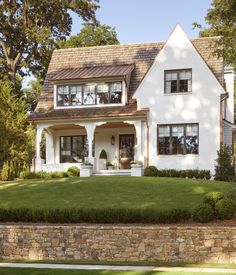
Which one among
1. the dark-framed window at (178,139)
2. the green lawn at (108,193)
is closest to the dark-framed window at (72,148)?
the dark-framed window at (178,139)

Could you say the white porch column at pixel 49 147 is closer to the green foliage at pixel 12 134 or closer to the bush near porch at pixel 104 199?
the green foliage at pixel 12 134

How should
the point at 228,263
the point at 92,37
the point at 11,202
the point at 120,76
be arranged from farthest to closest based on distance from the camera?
the point at 92,37 → the point at 120,76 → the point at 11,202 → the point at 228,263

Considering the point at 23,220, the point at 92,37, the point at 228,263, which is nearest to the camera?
the point at 228,263

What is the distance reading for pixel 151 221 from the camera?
1650 cm

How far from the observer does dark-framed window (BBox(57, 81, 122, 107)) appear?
31.2 m

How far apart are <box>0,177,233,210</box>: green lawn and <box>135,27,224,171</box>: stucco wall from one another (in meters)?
6.08

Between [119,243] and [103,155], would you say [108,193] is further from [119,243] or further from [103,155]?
[103,155]

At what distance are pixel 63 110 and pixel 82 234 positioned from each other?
16510mm

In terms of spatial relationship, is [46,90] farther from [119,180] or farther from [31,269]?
[31,269]

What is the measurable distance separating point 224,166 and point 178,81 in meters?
5.77

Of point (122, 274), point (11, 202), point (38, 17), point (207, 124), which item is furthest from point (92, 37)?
point (122, 274)

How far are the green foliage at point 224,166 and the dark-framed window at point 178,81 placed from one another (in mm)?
4234

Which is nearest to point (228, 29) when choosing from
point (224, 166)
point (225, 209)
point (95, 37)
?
point (225, 209)

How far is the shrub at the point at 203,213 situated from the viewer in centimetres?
1594
